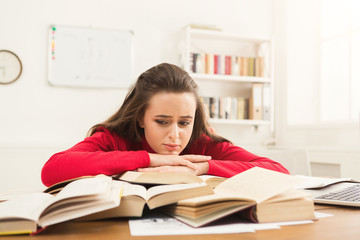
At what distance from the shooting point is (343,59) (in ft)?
9.71

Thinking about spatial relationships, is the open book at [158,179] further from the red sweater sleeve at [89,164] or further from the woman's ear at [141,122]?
the woman's ear at [141,122]

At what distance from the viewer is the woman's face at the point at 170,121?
1363 millimetres

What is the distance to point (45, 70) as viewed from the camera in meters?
3.05

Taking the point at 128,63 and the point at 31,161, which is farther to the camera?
the point at 128,63

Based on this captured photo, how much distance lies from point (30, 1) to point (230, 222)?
296cm

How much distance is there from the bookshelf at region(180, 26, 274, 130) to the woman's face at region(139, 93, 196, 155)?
1.78 m

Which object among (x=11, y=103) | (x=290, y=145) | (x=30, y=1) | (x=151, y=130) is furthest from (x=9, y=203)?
(x=290, y=145)

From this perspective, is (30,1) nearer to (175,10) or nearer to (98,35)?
(98,35)

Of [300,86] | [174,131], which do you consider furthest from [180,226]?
[300,86]

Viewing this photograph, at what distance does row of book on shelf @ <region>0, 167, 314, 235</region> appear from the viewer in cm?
57

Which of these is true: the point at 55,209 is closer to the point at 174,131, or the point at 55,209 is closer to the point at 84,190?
the point at 84,190

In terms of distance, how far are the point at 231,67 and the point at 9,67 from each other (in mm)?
1869

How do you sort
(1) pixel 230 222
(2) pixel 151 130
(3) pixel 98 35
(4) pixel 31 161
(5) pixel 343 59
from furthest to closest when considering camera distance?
1. (3) pixel 98 35
2. (5) pixel 343 59
3. (4) pixel 31 161
4. (2) pixel 151 130
5. (1) pixel 230 222

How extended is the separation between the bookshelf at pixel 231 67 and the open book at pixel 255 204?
97.7 inches
